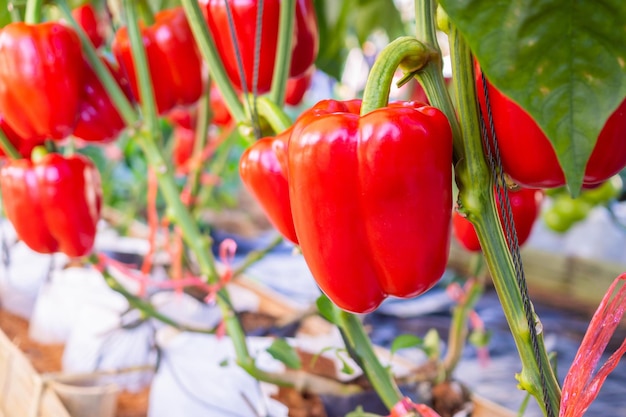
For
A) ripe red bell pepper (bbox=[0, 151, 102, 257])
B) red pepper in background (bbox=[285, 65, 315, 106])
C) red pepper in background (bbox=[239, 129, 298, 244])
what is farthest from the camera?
red pepper in background (bbox=[285, 65, 315, 106])

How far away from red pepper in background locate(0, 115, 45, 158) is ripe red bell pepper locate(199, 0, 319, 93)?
0.26 m

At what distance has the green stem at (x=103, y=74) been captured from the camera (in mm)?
613

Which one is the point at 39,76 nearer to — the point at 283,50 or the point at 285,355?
the point at 283,50

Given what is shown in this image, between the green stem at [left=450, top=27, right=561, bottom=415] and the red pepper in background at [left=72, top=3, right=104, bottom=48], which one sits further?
the red pepper in background at [left=72, top=3, right=104, bottom=48]

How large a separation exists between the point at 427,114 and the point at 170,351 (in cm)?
50

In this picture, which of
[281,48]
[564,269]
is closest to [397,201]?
[281,48]

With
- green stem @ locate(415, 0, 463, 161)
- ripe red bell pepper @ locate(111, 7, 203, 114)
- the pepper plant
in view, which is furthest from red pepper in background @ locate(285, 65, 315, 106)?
green stem @ locate(415, 0, 463, 161)

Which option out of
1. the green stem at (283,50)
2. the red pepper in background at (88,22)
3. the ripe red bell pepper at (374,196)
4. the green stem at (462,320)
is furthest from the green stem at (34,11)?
the green stem at (462,320)

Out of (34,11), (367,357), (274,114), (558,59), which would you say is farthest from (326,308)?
(34,11)

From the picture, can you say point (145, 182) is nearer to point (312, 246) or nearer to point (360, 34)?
point (360, 34)

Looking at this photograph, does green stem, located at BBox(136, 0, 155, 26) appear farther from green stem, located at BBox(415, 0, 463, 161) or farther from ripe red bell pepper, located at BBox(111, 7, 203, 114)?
green stem, located at BBox(415, 0, 463, 161)

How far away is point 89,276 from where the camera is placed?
0.99 m

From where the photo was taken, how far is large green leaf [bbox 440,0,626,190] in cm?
24

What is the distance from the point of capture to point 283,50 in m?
0.50
